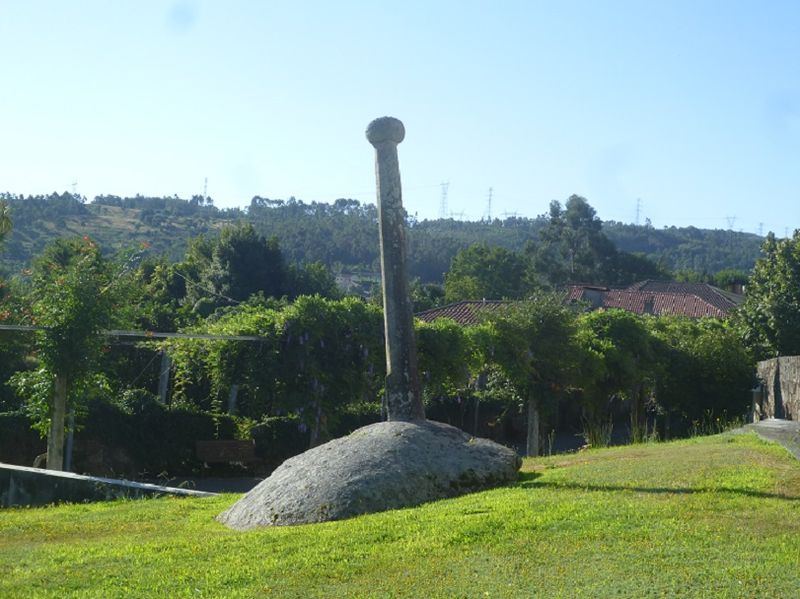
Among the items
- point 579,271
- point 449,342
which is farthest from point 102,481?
point 579,271

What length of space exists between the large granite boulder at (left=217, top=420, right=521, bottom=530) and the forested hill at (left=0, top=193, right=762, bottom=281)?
52928 millimetres

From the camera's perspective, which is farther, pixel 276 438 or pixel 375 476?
pixel 276 438

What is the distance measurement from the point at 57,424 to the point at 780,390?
15.0 meters

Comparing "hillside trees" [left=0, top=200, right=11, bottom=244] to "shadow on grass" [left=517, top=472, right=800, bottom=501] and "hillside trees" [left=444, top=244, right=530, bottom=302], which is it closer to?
"shadow on grass" [left=517, top=472, right=800, bottom=501]

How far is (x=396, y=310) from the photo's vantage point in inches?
527

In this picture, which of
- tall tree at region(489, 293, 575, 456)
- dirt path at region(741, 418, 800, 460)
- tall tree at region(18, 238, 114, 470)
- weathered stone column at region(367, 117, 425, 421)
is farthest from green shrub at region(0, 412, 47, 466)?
dirt path at region(741, 418, 800, 460)

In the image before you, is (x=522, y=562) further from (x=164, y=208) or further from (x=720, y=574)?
(x=164, y=208)

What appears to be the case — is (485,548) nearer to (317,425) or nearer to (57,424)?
(57,424)

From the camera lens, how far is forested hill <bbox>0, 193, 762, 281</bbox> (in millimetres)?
88312

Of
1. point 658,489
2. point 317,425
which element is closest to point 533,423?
point 317,425

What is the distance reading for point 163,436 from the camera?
22.5 meters

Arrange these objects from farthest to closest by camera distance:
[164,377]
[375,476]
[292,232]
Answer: [292,232]
[164,377]
[375,476]

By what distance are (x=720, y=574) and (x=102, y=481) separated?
8.89m

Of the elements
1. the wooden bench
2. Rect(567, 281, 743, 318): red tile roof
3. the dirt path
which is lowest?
the wooden bench
